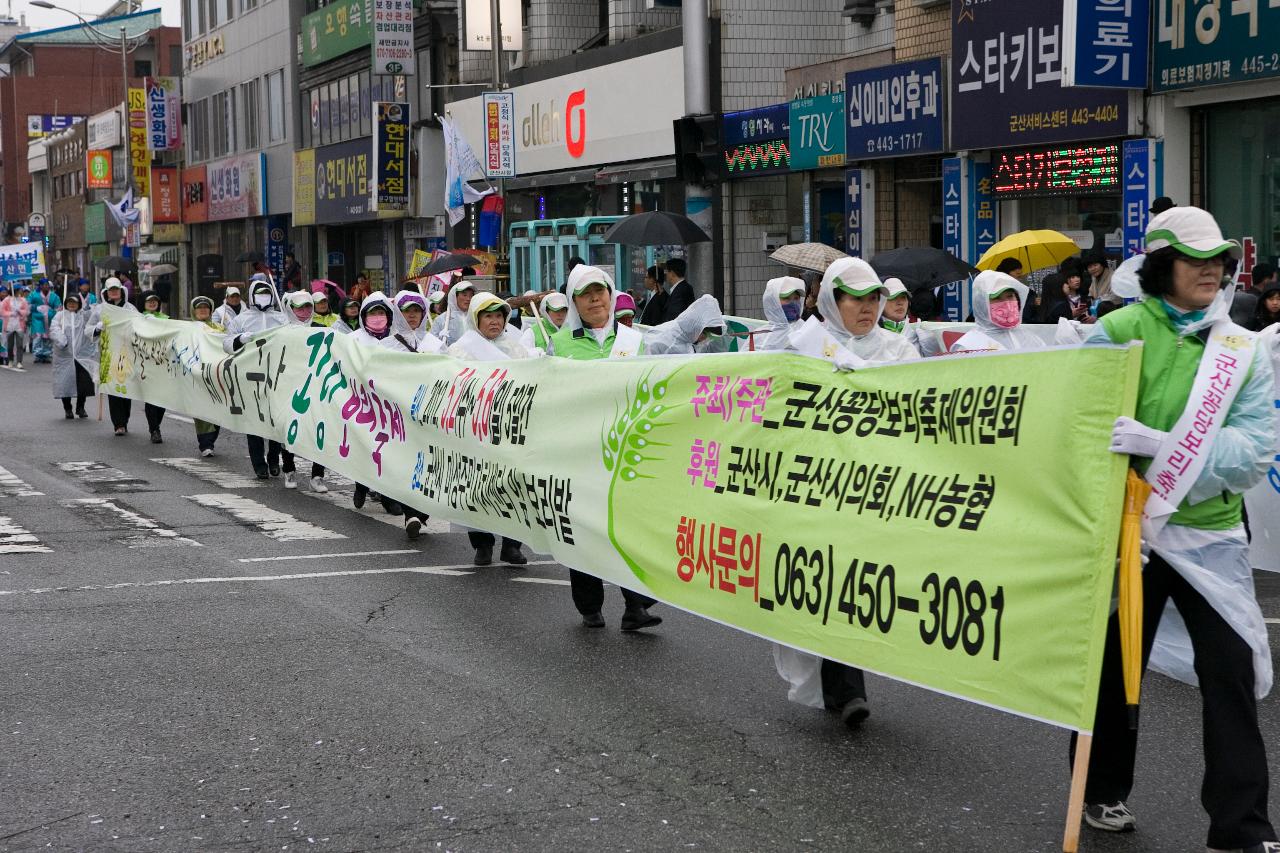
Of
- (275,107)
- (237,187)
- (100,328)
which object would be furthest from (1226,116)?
(237,187)

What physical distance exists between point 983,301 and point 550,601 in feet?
10.2

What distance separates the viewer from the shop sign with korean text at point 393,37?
36719 millimetres

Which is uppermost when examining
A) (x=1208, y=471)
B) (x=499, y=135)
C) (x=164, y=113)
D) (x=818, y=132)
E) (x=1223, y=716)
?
(x=164, y=113)

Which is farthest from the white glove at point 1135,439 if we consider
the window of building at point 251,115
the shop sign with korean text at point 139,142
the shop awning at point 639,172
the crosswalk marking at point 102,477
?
the shop sign with korean text at point 139,142

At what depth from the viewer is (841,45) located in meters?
26.9

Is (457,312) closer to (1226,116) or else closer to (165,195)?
(1226,116)

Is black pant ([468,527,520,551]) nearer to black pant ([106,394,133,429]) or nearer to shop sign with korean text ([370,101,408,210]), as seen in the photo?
black pant ([106,394,133,429])

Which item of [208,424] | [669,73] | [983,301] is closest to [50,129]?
[669,73]

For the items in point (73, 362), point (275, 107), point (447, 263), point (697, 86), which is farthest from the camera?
point (275, 107)

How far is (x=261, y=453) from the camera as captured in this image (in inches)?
620

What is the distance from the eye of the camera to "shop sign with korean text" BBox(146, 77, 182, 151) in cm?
5841

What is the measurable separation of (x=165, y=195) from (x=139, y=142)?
2.71m

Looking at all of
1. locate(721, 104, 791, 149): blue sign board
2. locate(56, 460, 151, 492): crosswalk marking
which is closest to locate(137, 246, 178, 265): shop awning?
locate(721, 104, 791, 149): blue sign board

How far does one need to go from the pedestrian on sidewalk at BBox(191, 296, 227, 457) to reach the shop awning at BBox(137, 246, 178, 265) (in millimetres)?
49235
